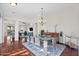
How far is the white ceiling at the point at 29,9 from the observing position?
2.33 m

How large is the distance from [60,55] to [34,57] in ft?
1.69

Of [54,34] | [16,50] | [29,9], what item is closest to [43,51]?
[54,34]

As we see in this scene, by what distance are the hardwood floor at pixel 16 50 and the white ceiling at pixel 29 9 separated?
0.57 metres

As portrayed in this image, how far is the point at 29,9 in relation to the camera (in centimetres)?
237

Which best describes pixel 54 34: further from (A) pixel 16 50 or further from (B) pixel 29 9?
(A) pixel 16 50

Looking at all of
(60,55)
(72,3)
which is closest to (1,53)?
(60,55)

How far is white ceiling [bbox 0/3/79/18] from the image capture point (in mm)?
2328

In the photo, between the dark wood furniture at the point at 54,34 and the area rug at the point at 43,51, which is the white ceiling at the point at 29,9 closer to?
the dark wood furniture at the point at 54,34

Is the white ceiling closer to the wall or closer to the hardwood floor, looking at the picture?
the wall

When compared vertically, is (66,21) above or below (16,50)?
above

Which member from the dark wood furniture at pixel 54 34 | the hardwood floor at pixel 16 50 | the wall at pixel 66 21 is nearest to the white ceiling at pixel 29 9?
the wall at pixel 66 21

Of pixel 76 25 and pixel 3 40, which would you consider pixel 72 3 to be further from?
pixel 3 40

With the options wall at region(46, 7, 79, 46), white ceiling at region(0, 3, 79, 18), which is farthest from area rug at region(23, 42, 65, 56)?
white ceiling at region(0, 3, 79, 18)

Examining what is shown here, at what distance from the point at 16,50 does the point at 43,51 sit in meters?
0.52
